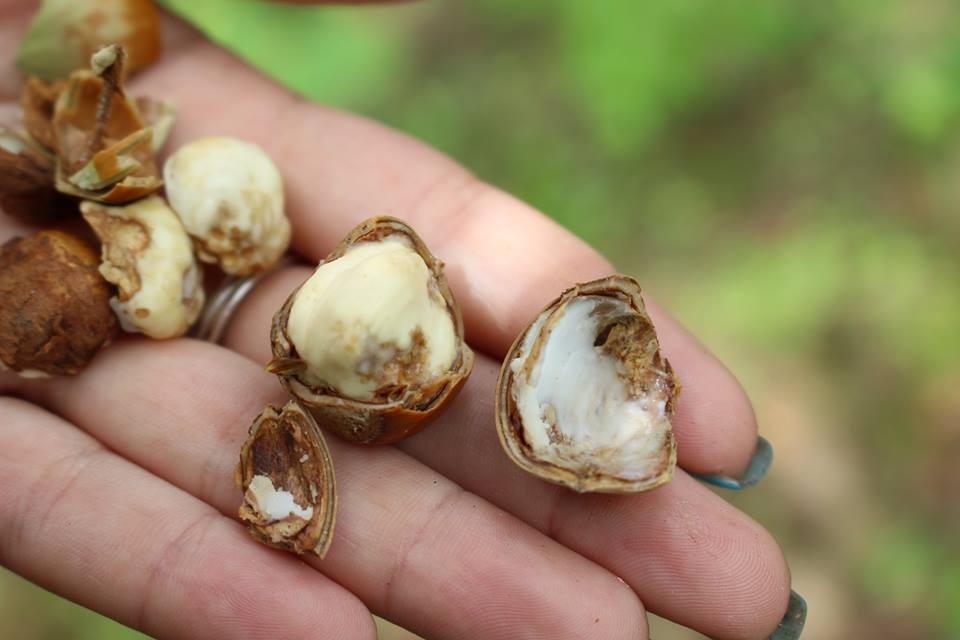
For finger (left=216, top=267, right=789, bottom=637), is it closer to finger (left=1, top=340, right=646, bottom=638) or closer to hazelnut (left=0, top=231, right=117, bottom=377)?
finger (left=1, top=340, right=646, bottom=638)

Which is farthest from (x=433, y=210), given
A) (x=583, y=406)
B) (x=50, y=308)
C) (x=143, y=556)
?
(x=143, y=556)

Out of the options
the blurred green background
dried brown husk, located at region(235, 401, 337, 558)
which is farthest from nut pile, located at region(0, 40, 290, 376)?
the blurred green background

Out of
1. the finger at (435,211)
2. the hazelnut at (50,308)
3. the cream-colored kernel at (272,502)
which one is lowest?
the cream-colored kernel at (272,502)

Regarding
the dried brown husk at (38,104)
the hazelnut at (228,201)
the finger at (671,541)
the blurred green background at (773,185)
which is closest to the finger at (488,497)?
the finger at (671,541)

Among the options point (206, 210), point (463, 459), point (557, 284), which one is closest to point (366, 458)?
point (463, 459)

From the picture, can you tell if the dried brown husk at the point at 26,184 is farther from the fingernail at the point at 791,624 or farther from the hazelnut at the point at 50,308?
the fingernail at the point at 791,624

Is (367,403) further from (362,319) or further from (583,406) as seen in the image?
(583,406)
